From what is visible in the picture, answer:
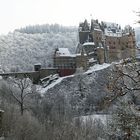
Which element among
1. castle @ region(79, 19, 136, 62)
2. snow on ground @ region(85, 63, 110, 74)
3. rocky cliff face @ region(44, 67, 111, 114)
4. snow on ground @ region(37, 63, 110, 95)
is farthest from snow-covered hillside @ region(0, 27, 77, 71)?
rocky cliff face @ region(44, 67, 111, 114)

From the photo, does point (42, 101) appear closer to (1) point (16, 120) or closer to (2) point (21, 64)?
(1) point (16, 120)

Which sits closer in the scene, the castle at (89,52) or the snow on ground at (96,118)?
the snow on ground at (96,118)

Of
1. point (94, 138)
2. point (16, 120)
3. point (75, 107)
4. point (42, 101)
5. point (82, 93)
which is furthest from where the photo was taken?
point (82, 93)

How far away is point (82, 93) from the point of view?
62.4 m

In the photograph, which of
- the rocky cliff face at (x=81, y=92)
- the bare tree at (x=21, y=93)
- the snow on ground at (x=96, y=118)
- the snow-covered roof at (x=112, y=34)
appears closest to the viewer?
the bare tree at (x=21, y=93)

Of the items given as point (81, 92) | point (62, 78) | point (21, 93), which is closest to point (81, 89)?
point (81, 92)

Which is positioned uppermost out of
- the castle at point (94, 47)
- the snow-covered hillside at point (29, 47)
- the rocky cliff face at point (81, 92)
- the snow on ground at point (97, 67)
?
the castle at point (94, 47)

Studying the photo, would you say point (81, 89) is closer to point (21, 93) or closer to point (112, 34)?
point (112, 34)

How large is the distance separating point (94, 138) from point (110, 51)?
4161 cm

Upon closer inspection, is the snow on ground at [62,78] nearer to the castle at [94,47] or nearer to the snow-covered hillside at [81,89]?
the snow-covered hillside at [81,89]

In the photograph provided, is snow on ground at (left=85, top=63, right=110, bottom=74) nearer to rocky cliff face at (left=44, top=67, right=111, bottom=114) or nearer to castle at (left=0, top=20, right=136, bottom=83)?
rocky cliff face at (left=44, top=67, right=111, bottom=114)

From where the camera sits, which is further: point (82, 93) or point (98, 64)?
point (98, 64)

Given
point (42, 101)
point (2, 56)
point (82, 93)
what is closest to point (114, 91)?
point (42, 101)

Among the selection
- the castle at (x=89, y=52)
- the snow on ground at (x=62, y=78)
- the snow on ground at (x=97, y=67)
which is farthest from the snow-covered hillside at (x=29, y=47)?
the snow on ground at (x=62, y=78)
